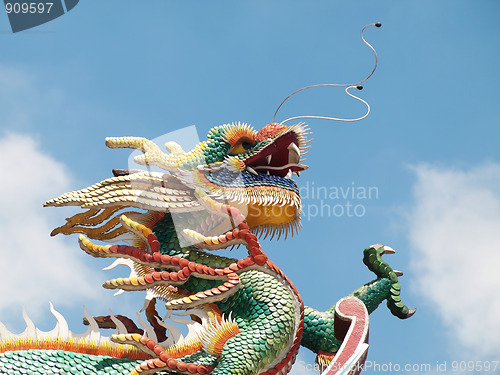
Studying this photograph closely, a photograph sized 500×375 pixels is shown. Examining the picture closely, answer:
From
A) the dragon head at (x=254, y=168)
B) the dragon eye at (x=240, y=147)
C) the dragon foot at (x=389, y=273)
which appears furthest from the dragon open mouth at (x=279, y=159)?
the dragon foot at (x=389, y=273)

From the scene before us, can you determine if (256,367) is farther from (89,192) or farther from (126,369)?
(89,192)

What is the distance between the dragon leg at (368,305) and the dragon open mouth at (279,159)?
1.23m

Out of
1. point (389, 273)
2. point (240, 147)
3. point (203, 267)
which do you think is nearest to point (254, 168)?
point (240, 147)

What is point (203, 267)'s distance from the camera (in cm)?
750

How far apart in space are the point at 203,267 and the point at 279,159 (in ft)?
5.30

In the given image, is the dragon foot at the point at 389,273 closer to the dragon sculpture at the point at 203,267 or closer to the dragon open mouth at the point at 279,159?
the dragon sculpture at the point at 203,267

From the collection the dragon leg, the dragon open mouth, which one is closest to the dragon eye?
the dragon open mouth

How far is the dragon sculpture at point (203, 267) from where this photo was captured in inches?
280

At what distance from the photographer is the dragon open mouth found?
27.3 feet

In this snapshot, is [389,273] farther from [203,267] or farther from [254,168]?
[203,267]

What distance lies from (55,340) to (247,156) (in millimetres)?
2643

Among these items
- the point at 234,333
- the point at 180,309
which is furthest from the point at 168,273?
the point at 234,333

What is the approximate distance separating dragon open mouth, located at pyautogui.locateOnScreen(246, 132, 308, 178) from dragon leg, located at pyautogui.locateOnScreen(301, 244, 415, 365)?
123cm

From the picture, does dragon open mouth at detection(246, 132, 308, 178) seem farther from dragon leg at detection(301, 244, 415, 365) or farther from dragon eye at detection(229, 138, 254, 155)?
dragon leg at detection(301, 244, 415, 365)
